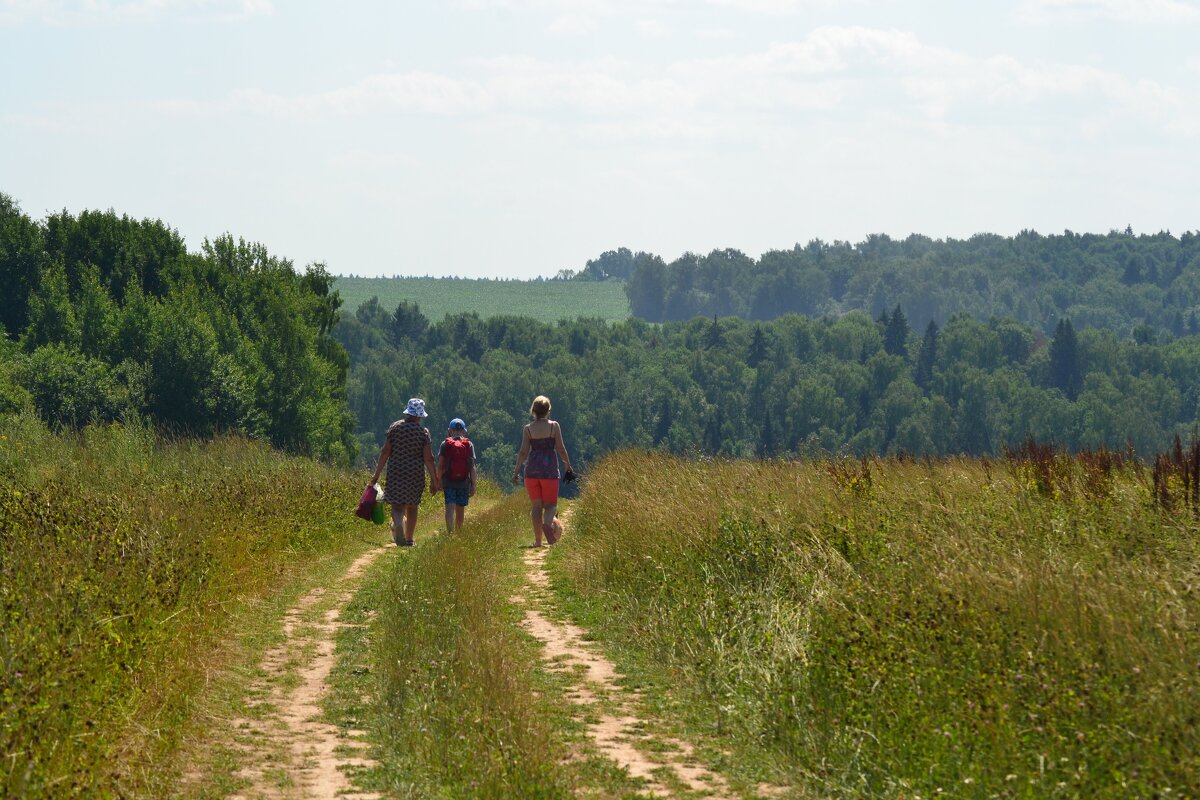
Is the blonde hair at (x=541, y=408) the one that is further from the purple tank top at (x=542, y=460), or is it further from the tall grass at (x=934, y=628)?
the tall grass at (x=934, y=628)

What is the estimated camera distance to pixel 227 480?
57.4 ft

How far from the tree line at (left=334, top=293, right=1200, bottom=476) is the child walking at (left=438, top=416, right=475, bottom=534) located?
120 meters

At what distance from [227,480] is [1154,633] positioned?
500 inches

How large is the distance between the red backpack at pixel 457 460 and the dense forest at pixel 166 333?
26355 mm

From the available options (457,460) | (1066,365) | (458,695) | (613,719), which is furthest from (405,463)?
(1066,365)

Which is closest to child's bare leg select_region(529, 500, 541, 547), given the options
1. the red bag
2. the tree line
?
the red bag

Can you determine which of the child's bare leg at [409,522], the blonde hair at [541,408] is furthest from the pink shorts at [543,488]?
the child's bare leg at [409,522]

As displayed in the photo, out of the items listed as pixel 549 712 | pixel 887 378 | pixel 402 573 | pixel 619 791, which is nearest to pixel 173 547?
pixel 402 573

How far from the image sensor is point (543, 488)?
16.5 meters

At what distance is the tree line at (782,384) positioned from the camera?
506ft

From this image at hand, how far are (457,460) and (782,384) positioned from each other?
157 m

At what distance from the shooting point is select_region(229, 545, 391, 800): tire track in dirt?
259 inches

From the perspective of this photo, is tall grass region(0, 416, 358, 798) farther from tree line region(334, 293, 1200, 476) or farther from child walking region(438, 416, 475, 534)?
tree line region(334, 293, 1200, 476)

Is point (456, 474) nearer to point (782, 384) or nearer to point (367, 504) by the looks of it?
point (367, 504)
